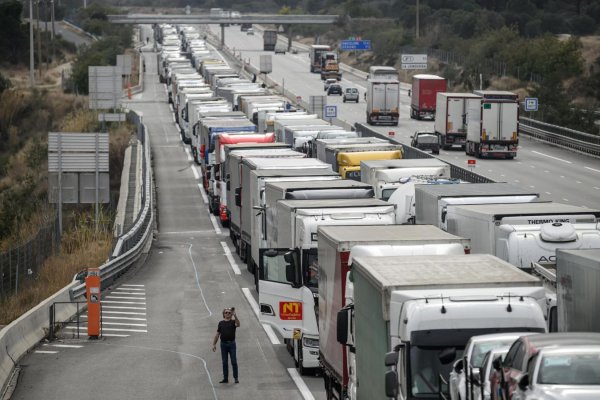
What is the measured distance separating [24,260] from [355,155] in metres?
11.9

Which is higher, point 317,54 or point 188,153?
point 317,54

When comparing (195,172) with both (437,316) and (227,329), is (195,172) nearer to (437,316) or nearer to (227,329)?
(227,329)

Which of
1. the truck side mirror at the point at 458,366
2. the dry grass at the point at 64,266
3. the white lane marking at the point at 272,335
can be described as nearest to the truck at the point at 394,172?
the white lane marking at the point at 272,335

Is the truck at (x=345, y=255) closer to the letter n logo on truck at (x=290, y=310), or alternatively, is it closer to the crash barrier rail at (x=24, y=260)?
the letter n logo on truck at (x=290, y=310)

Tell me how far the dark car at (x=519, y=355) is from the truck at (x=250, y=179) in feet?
65.2

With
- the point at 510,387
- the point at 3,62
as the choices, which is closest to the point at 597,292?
the point at 510,387

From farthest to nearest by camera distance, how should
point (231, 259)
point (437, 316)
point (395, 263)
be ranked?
point (231, 259) → point (395, 263) → point (437, 316)

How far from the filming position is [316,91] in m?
124

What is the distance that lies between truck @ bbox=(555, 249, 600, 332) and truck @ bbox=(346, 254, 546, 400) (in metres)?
0.85

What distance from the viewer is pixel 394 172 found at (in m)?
34.4

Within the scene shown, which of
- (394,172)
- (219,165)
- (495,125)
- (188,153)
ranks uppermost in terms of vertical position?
(394,172)

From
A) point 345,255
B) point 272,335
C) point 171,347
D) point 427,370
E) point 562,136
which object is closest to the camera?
point 427,370

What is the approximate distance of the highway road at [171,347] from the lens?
72.8 ft

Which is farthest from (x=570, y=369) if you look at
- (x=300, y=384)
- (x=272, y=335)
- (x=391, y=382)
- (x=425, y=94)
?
(x=425, y=94)
